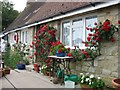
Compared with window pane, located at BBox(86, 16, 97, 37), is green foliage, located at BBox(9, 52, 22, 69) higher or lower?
lower

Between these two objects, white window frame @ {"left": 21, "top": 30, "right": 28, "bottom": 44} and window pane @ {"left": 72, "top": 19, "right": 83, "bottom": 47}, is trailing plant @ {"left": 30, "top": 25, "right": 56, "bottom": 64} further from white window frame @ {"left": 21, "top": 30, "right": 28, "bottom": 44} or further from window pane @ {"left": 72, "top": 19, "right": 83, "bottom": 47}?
white window frame @ {"left": 21, "top": 30, "right": 28, "bottom": 44}

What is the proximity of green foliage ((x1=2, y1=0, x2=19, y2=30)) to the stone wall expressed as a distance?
28932 mm

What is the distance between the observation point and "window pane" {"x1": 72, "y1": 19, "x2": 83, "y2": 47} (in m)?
8.74

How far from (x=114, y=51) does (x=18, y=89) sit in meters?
3.36

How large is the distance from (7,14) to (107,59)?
30714 millimetres

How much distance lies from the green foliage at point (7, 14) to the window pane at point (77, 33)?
27.0 m

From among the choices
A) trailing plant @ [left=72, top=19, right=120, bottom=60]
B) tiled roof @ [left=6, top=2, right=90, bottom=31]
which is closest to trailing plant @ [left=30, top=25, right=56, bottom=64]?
tiled roof @ [left=6, top=2, right=90, bottom=31]

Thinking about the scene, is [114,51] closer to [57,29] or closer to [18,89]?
[18,89]

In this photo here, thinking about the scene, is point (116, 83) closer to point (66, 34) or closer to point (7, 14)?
point (66, 34)

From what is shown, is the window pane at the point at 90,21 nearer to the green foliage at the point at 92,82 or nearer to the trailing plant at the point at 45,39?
the green foliage at the point at 92,82

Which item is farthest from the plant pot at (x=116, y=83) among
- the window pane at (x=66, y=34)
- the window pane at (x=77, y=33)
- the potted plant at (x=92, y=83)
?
the window pane at (x=66, y=34)

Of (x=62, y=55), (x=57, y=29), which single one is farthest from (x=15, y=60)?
(x=62, y=55)

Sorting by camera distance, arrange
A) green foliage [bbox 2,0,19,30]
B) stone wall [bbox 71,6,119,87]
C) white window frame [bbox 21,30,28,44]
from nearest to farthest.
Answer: stone wall [bbox 71,6,119,87] < white window frame [bbox 21,30,28,44] < green foliage [bbox 2,0,19,30]

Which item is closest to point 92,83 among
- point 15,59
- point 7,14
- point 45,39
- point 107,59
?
point 107,59
